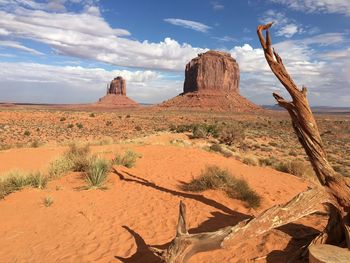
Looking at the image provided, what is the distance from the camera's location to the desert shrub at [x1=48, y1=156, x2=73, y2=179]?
409 inches

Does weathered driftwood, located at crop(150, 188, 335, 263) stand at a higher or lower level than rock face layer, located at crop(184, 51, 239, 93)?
lower

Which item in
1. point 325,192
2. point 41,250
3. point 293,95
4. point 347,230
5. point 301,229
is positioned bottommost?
point 41,250

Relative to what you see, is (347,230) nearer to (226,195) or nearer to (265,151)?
(226,195)

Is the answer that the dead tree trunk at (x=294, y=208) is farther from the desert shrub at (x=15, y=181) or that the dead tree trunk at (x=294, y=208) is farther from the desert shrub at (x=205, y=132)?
the desert shrub at (x=205, y=132)

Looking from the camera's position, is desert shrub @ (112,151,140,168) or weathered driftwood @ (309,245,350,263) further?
desert shrub @ (112,151,140,168)

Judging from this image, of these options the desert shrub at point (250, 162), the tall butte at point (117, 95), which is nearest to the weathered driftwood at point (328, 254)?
the desert shrub at point (250, 162)

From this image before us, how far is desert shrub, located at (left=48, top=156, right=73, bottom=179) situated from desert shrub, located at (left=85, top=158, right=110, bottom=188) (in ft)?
2.79

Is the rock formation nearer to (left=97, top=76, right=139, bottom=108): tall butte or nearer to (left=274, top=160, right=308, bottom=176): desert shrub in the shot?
(left=97, top=76, right=139, bottom=108): tall butte

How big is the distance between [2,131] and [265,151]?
69.6ft

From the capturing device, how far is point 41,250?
20.2 feet

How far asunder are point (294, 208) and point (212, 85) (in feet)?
370

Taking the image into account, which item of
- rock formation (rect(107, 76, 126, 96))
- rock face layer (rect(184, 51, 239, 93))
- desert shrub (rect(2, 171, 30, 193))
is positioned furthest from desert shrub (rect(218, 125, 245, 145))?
rock formation (rect(107, 76, 126, 96))

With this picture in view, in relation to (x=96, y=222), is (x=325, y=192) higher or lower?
higher

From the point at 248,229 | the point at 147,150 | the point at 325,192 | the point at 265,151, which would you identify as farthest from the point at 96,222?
the point at 265,151
